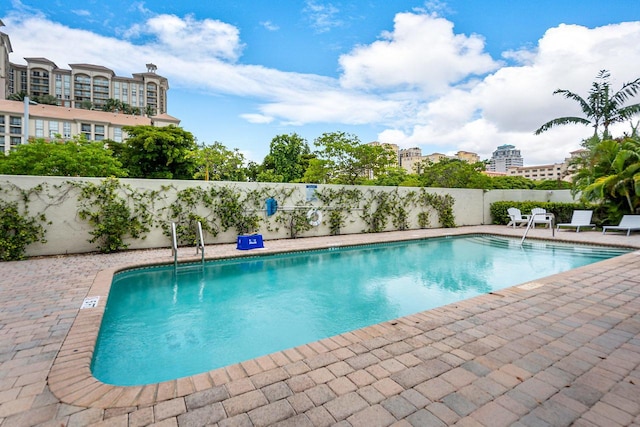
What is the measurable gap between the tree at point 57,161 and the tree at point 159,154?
599 cm

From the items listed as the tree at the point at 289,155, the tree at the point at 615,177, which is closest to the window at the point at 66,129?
the tree at the point at 289,155

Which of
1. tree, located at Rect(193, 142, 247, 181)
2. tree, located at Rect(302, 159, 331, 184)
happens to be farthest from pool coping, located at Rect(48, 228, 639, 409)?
tree, located at Rect(193, 142, 247, 181)

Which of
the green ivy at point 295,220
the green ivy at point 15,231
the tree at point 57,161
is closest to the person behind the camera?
the green ivy at point 15,231

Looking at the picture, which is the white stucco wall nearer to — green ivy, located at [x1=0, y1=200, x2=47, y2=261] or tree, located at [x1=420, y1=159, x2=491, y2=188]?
green ivy, located at [x1=0, y1=200, x2=47, y2=261]

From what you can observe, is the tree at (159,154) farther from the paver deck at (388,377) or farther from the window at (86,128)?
the window at (86,128)

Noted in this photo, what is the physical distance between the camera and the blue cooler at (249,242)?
794cm

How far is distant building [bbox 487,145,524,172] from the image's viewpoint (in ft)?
261

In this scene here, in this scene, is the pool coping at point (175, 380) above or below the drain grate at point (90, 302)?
above

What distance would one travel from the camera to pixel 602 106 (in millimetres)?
14633

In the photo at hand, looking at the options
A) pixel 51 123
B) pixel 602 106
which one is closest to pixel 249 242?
pixel 602 106

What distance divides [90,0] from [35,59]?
316 feet

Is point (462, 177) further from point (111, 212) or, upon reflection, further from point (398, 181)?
point (111, 212)

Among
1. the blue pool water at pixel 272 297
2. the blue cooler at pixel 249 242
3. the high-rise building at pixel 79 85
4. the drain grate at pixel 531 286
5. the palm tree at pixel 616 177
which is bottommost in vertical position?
the blue pool water at pixel 272 297

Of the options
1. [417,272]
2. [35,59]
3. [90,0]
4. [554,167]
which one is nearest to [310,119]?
[90,0]
